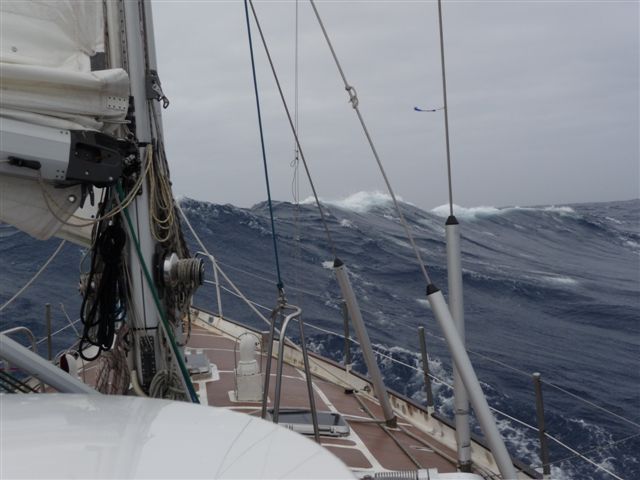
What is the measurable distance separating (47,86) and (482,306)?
1311cm

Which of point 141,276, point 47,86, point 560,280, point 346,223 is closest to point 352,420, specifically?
point 141,276

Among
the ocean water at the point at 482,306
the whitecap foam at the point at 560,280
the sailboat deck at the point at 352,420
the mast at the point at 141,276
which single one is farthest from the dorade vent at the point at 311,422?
the whitecap foam at the point at 560,280

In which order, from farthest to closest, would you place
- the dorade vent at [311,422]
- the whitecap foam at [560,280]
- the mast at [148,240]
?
the whitecap foam at [560,280] < the dorade vent at [311,422] < the mast at [148,240]

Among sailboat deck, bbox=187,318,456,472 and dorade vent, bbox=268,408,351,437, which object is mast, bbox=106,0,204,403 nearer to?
dorade vent, bbox=268,408,351,437

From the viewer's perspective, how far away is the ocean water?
7.90m

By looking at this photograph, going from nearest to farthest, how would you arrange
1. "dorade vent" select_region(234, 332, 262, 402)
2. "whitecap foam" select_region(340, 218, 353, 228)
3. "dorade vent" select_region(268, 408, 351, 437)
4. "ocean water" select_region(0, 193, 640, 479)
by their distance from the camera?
"dorade vent" select_region(268, 408, 351, 437) → "dorade vent" select_region(234, 332, 262, 402) → "ocean water" select_region(0, 193, 640, 479) → "whitecap foam" select_region(340, 218, 353, 228)

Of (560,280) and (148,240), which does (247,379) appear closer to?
(148,240)

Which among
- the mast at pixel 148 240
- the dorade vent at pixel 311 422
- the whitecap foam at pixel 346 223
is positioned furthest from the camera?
the whitecap foam at pixel 346 223

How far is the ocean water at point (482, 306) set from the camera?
790cm

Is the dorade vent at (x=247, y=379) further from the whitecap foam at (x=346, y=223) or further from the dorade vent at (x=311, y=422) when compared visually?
the whitecap foam at (x=346, y=223)

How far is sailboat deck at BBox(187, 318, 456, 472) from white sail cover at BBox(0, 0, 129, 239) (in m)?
2.32

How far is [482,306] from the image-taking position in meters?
14.6

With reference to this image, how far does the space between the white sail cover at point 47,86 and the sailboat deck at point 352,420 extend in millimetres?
2319

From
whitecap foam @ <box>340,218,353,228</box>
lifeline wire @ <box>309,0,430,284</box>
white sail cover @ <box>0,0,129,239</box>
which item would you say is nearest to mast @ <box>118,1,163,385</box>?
white sail cover @ <box>0,0,129,239</box>
